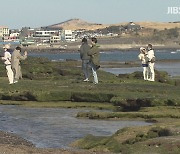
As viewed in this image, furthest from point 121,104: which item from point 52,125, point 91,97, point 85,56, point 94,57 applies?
point 85,56

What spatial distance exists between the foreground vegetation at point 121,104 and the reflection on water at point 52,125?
2.86 ft

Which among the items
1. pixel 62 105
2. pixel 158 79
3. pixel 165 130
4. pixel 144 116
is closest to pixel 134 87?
pixel 62 105

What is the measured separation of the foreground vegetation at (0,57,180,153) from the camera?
15.9 metres

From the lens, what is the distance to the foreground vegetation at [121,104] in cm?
1588

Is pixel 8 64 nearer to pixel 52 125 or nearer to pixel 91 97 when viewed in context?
pixel 91 97

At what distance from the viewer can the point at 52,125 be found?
21594 mm

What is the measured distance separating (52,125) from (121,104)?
4.88m

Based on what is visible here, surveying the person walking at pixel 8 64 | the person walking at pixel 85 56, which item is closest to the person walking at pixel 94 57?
the person walking at pixel 85 56

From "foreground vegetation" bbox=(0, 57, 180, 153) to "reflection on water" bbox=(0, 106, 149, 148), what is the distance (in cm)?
87

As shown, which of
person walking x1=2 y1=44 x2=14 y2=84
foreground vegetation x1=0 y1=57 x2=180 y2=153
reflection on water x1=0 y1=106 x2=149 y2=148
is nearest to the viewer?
foreground vegetation x1=0 y1=57 x2=180 y2=153

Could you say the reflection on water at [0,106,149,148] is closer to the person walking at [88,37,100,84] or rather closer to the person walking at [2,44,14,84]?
the person walking at [88,37,100,84]

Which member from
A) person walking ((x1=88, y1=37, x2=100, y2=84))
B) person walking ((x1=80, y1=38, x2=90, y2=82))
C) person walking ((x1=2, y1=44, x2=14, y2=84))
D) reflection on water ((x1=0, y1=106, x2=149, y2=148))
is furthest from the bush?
person walking ((x1=2, y1=44, x2=14, y2=84))

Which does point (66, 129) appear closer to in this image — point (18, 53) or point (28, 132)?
point (28, 132)

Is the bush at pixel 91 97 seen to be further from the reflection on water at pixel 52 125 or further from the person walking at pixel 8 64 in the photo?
the person walking at pixel 8 64
